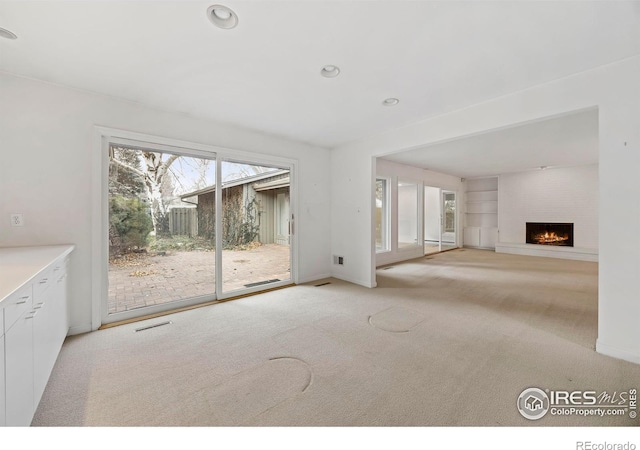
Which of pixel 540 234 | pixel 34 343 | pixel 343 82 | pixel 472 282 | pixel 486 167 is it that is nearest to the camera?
pixel 34 343

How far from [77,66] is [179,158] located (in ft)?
4.34

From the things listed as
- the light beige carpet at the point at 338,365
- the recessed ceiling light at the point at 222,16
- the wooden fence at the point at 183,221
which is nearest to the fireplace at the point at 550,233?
the light beige carpet at the point at 338,365

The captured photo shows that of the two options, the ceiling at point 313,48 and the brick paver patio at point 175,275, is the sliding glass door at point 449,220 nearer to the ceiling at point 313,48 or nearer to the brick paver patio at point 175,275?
the ceiling at point 313,48

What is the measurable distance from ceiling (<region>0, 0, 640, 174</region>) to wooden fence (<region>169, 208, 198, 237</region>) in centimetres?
130

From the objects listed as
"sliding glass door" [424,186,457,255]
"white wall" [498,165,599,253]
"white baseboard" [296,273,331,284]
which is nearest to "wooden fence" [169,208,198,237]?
"white baseboard" [296,273,331,284]

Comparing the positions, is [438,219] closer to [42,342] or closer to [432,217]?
[432,217]

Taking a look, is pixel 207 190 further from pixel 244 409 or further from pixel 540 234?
pixel 540 234

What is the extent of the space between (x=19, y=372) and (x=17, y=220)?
1938 millimetres

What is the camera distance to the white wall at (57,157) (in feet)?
7.96

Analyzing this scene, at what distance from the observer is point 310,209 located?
15.5 feet

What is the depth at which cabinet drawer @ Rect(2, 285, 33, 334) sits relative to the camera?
1142mm

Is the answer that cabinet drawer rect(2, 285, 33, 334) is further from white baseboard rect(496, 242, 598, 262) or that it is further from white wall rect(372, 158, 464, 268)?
white baseboard rect(496, 242, 598, 262)

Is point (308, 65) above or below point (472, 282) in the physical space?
above

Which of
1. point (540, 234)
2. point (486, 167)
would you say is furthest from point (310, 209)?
point (540, 234)
